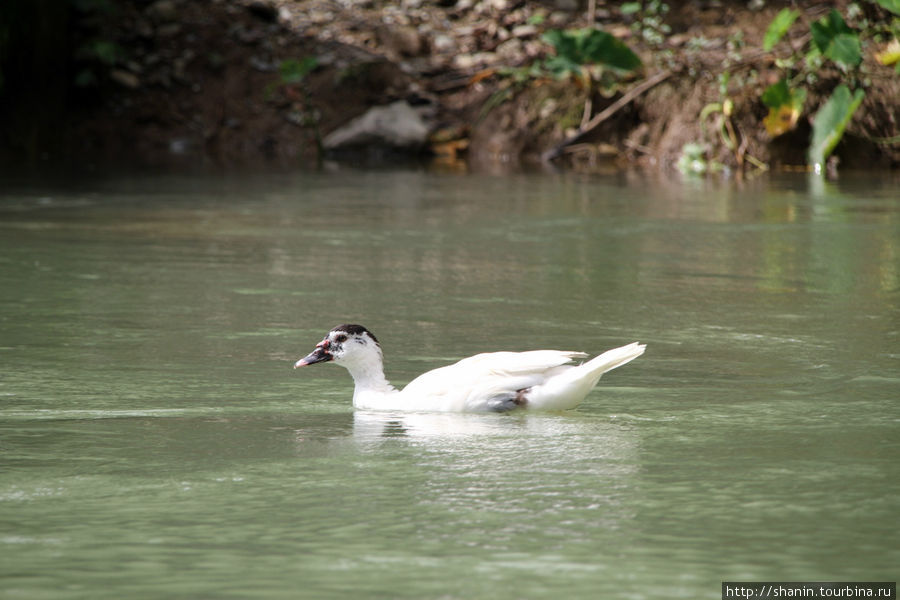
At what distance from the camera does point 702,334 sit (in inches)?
239

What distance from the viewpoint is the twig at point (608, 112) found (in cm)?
1720

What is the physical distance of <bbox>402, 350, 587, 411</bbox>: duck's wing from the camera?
14.9 feet

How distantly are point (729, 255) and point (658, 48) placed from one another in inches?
395

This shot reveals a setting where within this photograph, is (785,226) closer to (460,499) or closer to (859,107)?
(859,107)

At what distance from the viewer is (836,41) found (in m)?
14.5

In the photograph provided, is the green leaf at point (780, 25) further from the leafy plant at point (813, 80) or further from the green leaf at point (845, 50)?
the green leaf at point (845, 50)

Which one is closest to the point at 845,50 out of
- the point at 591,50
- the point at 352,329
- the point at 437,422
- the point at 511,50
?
the point at 591,50

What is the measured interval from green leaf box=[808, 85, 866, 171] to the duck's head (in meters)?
10.8

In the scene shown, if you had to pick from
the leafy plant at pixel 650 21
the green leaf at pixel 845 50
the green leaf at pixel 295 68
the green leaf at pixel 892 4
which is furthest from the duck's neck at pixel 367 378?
the green leaf at pixel 295 68

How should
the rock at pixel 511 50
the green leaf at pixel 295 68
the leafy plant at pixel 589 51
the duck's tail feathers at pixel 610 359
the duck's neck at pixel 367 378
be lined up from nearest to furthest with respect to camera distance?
the duck's tail feathers at pixel 610 359, the duck's neck at pixel 367 378, the leafy plant at pixel 589 51, the green leaf at pixel 295 68, the rock at pixel 511 50

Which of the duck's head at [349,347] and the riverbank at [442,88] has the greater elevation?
the riverbank at [442,88]

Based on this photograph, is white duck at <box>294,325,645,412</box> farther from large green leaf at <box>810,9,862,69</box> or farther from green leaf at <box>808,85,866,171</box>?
large green leaf at <box>810,9,862,69</box>

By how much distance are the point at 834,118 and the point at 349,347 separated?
10.9 metres

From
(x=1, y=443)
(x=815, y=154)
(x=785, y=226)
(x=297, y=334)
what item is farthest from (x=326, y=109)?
(x=1, y=443)
